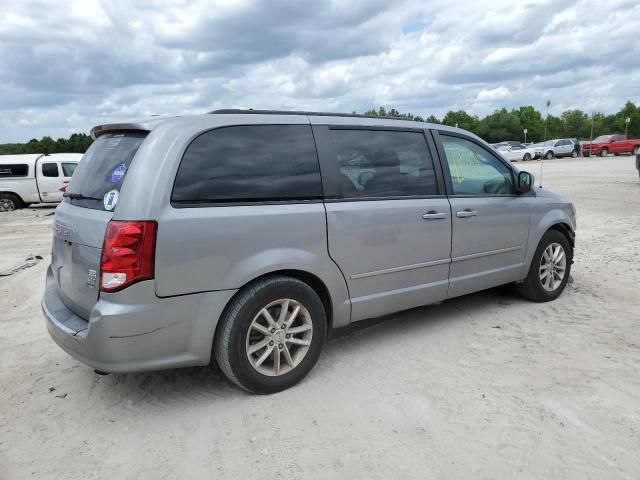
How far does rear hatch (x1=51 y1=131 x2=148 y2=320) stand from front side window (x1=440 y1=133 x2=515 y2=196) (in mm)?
2580

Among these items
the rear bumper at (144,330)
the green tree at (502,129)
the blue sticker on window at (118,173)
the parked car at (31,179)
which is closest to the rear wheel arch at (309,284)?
the rear bumper at (144,330)

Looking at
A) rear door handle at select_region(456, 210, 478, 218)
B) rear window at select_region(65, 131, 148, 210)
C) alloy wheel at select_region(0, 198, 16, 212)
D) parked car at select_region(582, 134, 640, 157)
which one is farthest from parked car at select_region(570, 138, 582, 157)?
rear window at select_region(65, 131, 148, 210)

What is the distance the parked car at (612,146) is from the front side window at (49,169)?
36.3 m

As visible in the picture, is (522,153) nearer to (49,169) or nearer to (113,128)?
(49,169)

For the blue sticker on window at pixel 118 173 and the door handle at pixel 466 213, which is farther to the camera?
the door handle at pixel 466 213

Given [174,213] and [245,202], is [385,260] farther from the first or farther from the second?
[174,213]

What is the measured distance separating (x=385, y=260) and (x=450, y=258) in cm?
75

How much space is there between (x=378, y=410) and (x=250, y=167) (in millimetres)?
1706

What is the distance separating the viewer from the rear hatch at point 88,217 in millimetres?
3113

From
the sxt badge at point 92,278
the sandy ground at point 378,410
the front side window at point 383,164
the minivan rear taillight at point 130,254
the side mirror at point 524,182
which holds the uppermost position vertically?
the front side window at point 383,164

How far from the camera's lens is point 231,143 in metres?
3.34

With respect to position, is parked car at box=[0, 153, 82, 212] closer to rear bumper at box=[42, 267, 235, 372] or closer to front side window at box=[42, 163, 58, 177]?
front side window at box=[42, 163, 58, 177]

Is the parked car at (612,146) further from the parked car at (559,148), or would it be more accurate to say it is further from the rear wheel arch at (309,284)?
the rear wheel arch at (309,284)

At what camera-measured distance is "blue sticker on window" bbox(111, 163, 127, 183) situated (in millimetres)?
3185
